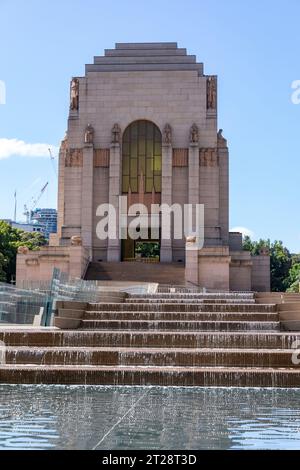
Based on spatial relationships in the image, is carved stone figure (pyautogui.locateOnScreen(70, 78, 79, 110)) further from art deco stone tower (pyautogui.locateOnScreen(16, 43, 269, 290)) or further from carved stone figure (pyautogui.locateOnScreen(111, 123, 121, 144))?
carved stone figure (pyautogui.locateOnScreen(111, 123, 121, 144))

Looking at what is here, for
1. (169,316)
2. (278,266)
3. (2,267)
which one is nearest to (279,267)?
(278,266)

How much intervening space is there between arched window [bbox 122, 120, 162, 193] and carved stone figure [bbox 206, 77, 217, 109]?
4.25 meters

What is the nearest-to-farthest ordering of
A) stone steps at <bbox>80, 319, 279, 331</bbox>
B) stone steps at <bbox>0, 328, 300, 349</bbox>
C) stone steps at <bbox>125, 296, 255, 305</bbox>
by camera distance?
stone steps at <bbox>0, 328, 300, 349</bbox>, stone steps at <bbox>80, 319, 279, 331</bbox>, stone steps at <bbox>125, 296, 255, 305</bbox>

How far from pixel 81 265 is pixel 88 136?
37.3 ft

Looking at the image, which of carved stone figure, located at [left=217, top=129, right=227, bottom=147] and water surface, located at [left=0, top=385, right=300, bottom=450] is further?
carved stone figure, located at [left=217, top=129, right=227, bottom=147]

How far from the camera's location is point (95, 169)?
50.6 m

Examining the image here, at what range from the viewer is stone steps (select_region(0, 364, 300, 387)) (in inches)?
655

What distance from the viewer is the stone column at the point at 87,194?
50.0 metres

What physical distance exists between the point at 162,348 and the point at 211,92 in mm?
33319

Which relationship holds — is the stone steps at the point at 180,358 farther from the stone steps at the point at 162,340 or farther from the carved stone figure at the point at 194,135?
the carved stone figure at the point at 194,135

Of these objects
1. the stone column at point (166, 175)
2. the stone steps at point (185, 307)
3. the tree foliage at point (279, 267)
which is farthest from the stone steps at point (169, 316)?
the tree foliage at point (279, 267)

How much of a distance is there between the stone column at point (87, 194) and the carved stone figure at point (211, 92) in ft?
29.8

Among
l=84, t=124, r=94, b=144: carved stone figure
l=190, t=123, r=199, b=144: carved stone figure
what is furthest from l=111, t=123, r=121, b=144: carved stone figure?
l=190, t=123, r=199, b=144: carved stone figure

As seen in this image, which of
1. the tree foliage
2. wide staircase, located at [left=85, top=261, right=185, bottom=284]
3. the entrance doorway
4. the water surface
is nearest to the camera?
the water surface
